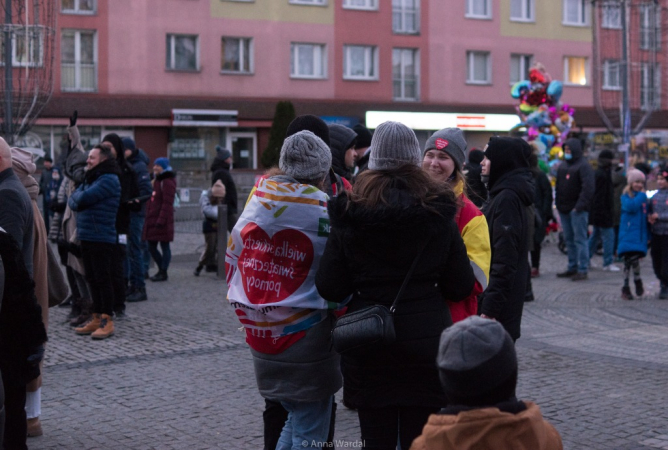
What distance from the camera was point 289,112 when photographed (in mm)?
35750

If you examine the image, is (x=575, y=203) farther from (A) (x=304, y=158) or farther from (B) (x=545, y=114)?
(A) (x=304, y=158)

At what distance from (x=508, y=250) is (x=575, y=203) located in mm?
9398

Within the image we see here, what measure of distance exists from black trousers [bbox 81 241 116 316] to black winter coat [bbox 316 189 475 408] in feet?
18.9

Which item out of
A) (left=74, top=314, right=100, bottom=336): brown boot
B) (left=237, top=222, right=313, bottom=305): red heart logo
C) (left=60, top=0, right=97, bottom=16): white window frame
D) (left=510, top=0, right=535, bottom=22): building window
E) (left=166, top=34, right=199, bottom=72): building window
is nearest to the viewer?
(left=237, top=222, right=313, bottom=305): red heart logo

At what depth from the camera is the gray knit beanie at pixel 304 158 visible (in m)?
4.34

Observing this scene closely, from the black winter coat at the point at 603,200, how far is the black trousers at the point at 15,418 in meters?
12.1

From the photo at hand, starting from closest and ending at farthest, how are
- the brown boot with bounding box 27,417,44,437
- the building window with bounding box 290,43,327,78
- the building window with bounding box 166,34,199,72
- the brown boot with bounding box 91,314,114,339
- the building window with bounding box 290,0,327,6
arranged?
the brown boot with bounding box 27,417,44,437 < the brown boot with bounding box 91,314,114,339 < the building window with bounding box 166,34,199,72 < the building window with bounding box 290,0,327,6 < the building window with bounding box 290,43,327,78

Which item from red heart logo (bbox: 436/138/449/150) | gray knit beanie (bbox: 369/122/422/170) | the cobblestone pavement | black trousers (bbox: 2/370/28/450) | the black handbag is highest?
red heart logo (bbox: 436/138/449/150)

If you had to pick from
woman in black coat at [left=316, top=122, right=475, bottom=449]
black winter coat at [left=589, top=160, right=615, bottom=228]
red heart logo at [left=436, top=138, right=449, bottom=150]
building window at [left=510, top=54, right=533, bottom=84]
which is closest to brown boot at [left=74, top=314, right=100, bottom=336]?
red heart logo at [left=436, top=138, right=449, bottom=150]

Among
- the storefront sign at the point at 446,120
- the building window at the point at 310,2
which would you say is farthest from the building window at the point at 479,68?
the building window at the point at 310,2

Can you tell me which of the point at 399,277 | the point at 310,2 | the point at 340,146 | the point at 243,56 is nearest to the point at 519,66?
the point at 310,2

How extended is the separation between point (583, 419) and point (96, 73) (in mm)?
33582

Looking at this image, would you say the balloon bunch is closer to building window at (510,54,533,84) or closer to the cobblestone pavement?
the cobblestone pavement

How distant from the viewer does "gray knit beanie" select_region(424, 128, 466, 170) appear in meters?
5.05
